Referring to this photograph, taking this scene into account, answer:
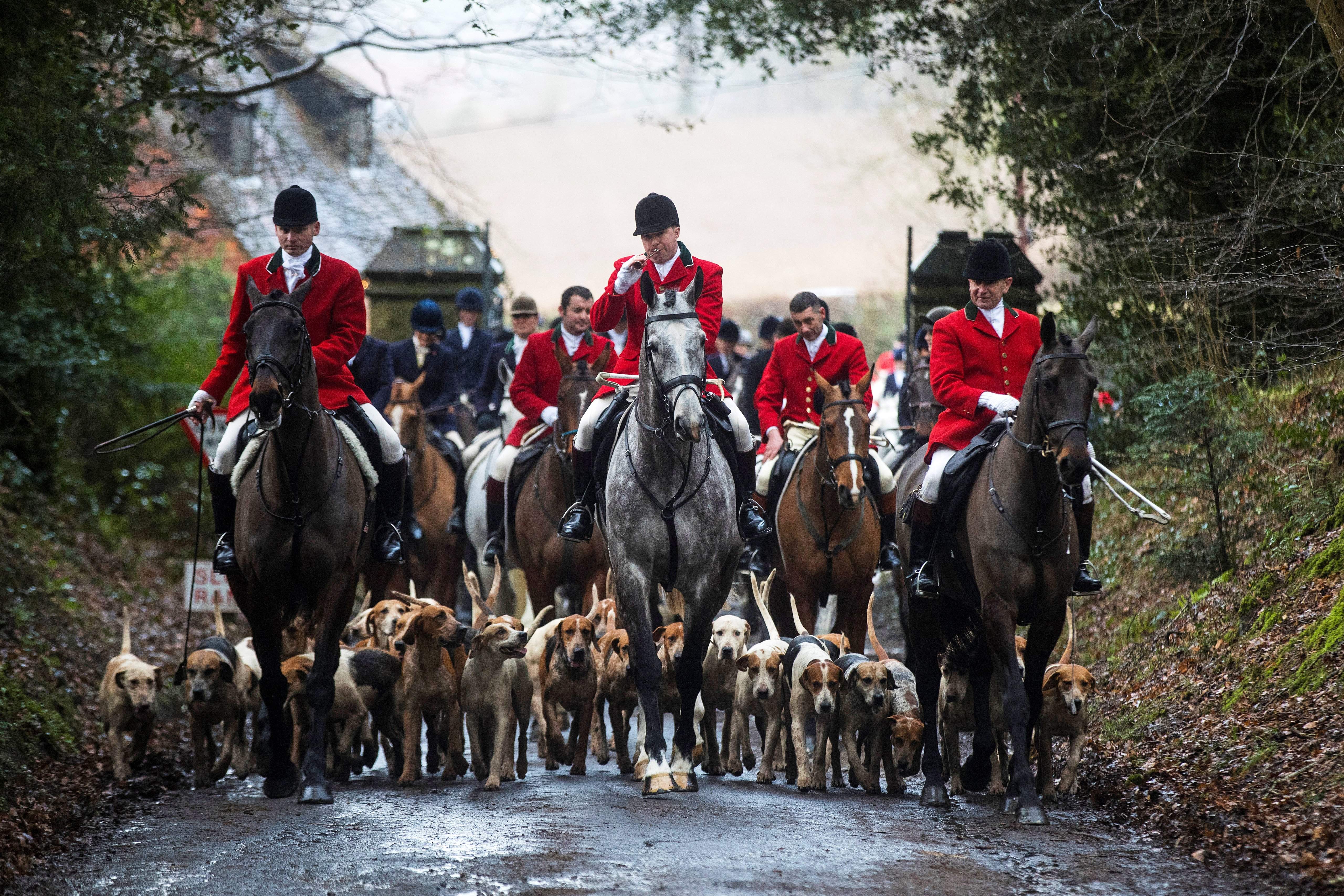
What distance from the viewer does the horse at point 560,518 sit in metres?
12.0

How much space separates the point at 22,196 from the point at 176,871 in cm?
395

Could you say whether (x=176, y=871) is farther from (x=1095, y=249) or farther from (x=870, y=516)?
(x=1095, y=249)

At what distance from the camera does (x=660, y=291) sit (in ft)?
29.4

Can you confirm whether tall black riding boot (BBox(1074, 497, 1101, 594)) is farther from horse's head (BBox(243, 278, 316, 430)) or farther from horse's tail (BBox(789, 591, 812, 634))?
horse's head (BBox(243, 278, 316, 430))

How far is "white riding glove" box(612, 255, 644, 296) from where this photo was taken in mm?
9031

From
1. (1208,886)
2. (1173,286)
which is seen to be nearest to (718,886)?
(1208,886)

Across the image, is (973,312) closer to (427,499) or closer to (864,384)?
(864,384)

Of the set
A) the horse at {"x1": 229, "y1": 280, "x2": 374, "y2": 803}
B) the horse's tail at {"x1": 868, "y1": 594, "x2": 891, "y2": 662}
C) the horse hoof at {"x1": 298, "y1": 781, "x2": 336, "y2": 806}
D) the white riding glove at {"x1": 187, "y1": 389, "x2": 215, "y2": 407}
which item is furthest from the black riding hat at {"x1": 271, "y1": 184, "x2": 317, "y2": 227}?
the horse's tail at {"x1": 868, "y1": 594, "x2": 891, "y2": 662}

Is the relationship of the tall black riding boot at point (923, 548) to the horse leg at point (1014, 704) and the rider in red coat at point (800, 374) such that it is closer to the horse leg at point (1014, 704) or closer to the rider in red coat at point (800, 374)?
the horse leg at point (1014, 704)

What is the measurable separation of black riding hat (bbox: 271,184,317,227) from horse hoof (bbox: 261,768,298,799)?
3.33 meters

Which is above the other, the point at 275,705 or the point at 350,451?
the point at 350,451

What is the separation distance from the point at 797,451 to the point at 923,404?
79.7 inches

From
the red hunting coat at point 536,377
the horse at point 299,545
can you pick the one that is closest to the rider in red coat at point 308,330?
the horse at point 299,545

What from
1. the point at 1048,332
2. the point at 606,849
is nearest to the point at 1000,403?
the point at 1048,332
